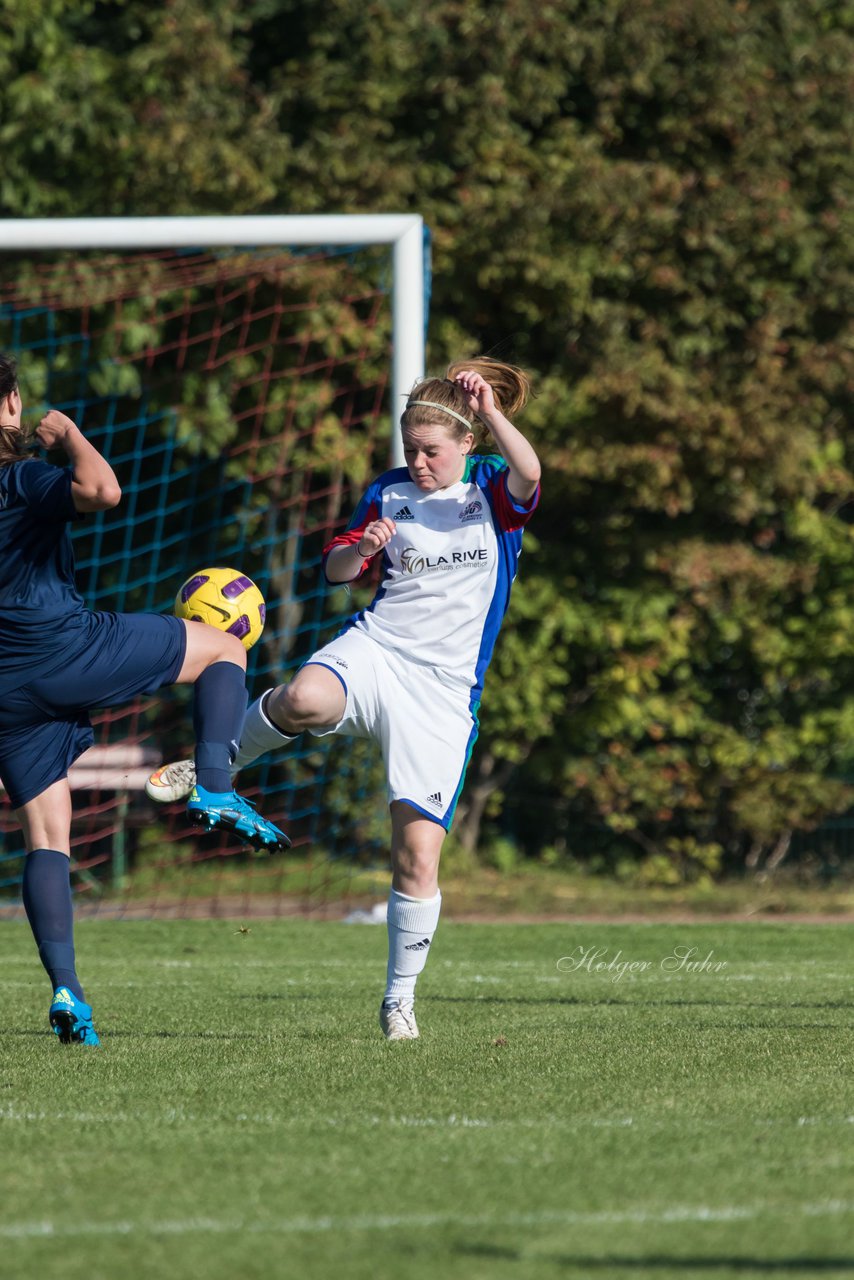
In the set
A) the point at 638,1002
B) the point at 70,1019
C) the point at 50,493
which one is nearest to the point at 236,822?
the point at 70,1019

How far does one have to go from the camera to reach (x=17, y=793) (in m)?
4.94

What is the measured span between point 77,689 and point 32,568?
0.36m

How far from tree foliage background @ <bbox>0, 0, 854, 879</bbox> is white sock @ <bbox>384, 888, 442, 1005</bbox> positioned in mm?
6407

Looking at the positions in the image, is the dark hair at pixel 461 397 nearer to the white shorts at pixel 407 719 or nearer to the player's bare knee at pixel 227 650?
the white shorts at pixel 407 719

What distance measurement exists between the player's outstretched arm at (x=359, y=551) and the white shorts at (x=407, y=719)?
213mm

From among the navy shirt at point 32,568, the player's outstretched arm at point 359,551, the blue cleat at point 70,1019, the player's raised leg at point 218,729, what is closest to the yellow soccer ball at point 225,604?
the player's raised leg at point 218,729

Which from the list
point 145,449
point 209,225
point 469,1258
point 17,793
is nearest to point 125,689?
point 17,793

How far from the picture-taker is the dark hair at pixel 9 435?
185 inches

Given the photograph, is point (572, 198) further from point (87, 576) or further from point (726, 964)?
point (726, 964)

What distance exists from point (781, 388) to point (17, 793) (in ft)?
25.0

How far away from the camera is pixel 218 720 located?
4934 mm

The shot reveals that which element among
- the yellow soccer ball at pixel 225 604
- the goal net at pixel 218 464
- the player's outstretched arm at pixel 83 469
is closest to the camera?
the player's outstretched arm at pixel 83 469

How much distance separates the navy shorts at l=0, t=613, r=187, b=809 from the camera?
4738mm

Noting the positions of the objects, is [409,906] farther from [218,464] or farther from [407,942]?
[218,464]
